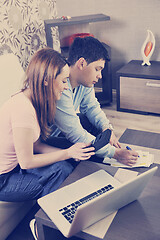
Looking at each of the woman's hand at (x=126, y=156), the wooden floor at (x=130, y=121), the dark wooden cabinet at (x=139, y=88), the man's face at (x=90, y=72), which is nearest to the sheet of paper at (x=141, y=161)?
the woman's hand at (x=126, y=156)

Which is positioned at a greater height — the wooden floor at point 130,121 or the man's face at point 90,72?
the man's face at point 90,72

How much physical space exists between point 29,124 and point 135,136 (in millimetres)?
680

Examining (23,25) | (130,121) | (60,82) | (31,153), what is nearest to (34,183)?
(31,153)

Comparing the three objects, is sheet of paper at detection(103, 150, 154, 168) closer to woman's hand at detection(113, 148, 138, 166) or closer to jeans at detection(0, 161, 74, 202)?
woman's hand at detection(113, 148, 138, 166)

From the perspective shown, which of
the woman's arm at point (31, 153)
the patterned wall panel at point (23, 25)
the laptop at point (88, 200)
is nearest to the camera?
the laptop at point (88, 200)

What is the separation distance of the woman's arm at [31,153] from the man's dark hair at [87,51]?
56cm

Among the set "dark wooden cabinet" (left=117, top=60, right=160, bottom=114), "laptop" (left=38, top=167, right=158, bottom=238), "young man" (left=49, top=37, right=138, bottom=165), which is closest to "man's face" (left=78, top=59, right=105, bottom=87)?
"young man" (left=49, top=37, right=138, bottom=165)

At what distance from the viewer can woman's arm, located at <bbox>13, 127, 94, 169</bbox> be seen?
1296mm

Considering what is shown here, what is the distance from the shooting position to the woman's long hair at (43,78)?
52.9 inches

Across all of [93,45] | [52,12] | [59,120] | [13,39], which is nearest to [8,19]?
[13,39]

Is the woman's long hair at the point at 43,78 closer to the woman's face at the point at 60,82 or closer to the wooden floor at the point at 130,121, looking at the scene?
the woman's face at the point at 60,82

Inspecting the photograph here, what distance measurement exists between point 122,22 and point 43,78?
2.14 meters

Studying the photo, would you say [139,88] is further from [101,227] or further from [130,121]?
[101,227]

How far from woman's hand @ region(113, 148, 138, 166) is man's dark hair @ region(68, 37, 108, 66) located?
570 millimetres
